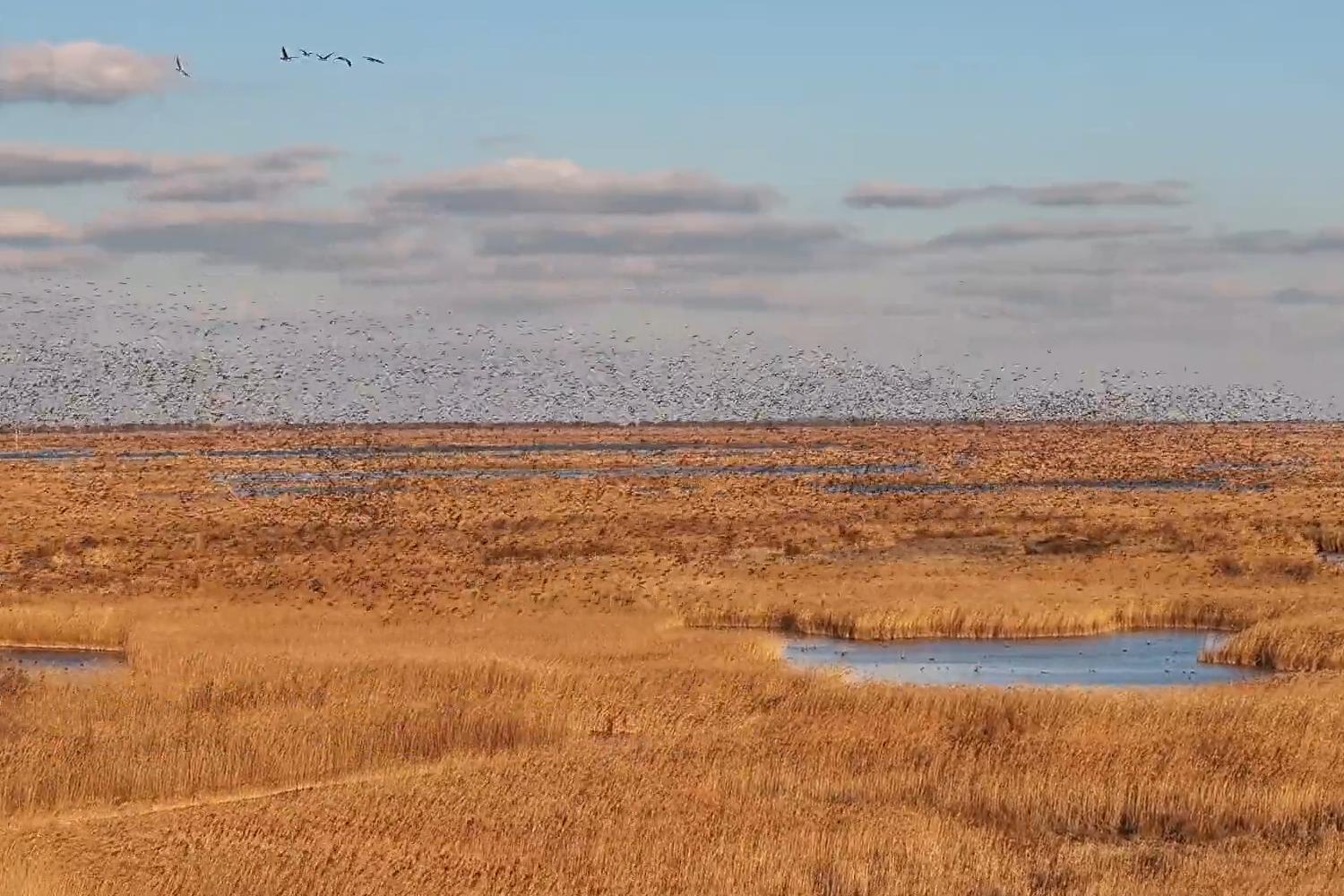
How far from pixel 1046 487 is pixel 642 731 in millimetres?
76297

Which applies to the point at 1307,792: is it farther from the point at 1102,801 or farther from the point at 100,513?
the point at 100,513

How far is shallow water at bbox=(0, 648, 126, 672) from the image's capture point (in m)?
37.4

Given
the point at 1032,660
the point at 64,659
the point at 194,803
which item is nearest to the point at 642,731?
the point at 194,803

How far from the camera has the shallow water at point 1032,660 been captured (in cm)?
3666

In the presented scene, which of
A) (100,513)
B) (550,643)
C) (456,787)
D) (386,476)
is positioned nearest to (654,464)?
(386,476)

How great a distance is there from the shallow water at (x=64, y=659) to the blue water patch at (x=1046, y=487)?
56.4 m

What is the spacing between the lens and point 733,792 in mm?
23766

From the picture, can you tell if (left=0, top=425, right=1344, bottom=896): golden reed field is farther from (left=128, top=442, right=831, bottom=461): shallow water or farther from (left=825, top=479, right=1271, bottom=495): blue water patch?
(left=128, top=442, right=831, bottom=461): shallow water

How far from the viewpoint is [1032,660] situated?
3997 cm

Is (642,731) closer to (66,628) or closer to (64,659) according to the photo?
(64,659)

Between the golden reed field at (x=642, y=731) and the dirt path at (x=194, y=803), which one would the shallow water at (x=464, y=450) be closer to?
the golden reed field at (x=642, y=731)

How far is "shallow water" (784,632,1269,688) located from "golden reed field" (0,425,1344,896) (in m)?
1.11

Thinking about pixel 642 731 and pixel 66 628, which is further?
pixel 66 628

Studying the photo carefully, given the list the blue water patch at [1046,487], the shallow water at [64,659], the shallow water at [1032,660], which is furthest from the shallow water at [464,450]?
the shallow water at [1032,660]
